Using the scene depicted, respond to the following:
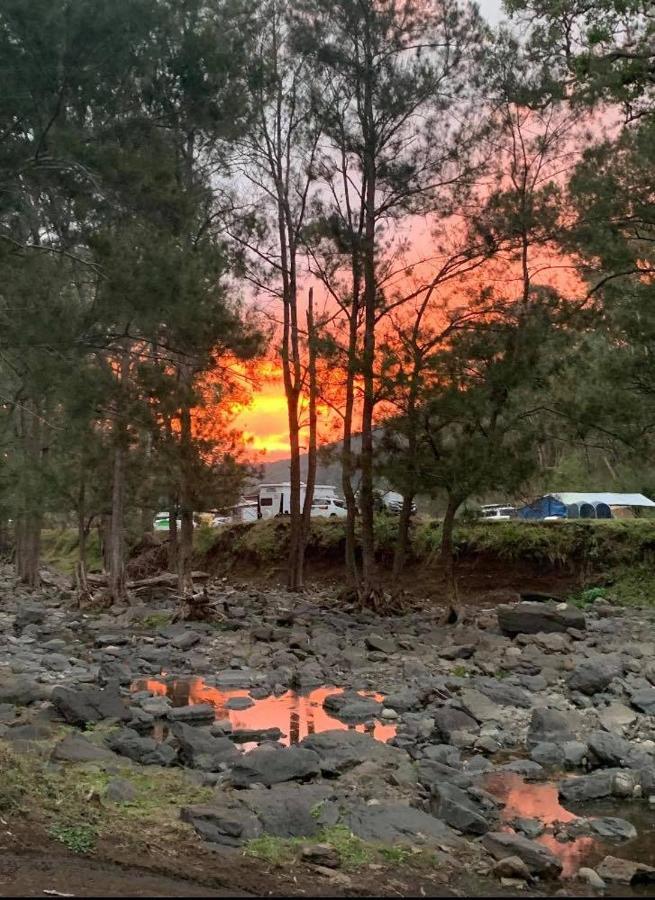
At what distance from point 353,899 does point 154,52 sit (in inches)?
408

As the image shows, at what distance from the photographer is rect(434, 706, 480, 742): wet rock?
8820mm

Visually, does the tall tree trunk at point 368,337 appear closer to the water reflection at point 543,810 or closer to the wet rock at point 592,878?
the water reflection at point 543,810

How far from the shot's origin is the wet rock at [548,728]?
28.5 ft

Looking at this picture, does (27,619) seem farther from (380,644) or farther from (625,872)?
(625,872)

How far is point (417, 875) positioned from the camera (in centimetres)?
519

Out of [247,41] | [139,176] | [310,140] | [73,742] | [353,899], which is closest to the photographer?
[353,899]

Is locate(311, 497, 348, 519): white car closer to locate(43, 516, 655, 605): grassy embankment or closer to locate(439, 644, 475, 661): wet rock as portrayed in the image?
locate(43, 516, 655, 605): grassy embankment

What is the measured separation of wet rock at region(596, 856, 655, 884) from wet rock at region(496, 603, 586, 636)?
9.84 m

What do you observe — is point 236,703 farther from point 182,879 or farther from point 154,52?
point 154,52

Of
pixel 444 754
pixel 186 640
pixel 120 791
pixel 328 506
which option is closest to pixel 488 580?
pixel 186 640

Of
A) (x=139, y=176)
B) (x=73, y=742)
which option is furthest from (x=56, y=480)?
(x=73, y=742)

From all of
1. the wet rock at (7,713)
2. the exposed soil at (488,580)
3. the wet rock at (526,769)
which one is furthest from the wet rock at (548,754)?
the exposed soil at (488,580)

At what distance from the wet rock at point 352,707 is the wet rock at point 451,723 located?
0.94 m

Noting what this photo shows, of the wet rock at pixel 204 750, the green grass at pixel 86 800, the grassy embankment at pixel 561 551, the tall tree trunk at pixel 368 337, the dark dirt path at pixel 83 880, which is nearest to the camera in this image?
the dark dirt path at pixel 83 880
